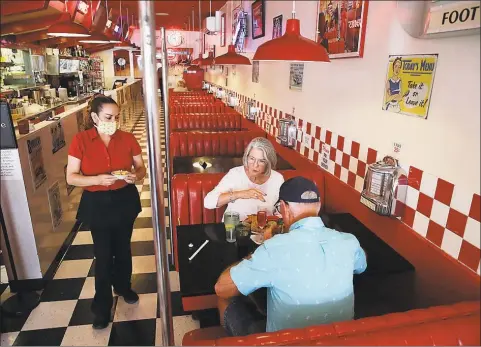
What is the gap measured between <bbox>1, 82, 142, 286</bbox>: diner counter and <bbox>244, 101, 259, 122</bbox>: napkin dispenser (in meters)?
3.00

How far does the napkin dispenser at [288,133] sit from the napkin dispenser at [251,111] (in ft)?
5.53

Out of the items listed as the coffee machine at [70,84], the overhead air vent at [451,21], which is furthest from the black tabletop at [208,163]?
the coffee machine at [70,84]

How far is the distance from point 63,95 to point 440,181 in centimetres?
1007

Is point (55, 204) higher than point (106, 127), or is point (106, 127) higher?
point (106, 127)

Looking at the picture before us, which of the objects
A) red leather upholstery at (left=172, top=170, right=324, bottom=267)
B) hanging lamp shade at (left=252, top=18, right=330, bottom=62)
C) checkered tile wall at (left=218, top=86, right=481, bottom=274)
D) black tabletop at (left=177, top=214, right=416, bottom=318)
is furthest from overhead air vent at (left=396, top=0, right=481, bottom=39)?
red leather upholstery at (left=172, top=170, right=324, bottom=267)

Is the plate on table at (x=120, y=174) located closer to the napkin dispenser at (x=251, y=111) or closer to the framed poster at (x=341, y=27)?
the framed poster at (x=341, y=27)

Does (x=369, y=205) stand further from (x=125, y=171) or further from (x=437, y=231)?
(x=125, y=171)

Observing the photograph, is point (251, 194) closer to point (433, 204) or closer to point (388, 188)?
point (388, 188)

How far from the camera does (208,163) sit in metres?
3.52

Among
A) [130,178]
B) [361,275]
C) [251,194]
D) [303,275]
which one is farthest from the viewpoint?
[251,194]

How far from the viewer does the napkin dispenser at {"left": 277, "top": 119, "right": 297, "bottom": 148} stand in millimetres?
3994

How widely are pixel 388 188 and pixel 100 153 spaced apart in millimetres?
1760

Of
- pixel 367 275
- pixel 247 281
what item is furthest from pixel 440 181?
pixel 247 281

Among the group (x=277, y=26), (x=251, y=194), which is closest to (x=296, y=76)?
(x=277, y=26)
